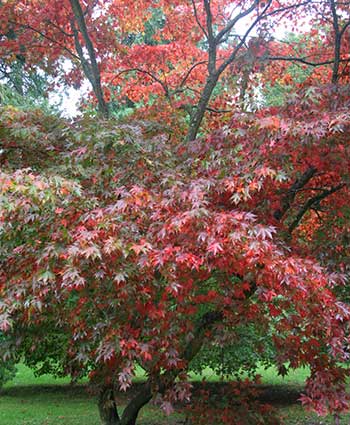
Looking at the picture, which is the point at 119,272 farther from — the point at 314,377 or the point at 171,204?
the point at 314,377

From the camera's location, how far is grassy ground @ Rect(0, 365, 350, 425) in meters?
8.73

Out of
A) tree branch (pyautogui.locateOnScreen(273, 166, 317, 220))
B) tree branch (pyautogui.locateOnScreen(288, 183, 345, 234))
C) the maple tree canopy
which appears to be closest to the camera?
the maple tree canopy

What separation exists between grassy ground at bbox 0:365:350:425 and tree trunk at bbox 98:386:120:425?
99.4 inches

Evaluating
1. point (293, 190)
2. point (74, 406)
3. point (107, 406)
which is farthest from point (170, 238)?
point (74, 406)

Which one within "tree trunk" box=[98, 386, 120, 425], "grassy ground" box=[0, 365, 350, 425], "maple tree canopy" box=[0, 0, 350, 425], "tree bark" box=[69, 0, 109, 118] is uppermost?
"tree bark" box=[69, 0, 109, 118]

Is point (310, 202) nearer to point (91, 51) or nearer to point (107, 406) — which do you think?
point (107, 406)

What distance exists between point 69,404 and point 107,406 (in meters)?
5.28

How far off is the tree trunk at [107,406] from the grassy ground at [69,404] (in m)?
2.52

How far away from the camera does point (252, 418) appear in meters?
5.79

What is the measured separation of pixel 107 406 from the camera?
18.7 ft

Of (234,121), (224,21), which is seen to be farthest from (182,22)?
(234,121)

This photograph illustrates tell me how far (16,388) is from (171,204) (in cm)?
1035

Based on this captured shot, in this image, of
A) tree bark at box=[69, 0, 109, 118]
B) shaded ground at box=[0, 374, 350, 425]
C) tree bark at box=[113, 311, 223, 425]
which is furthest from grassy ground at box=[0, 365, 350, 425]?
tree bark at box=[69, 0, 109, 118]

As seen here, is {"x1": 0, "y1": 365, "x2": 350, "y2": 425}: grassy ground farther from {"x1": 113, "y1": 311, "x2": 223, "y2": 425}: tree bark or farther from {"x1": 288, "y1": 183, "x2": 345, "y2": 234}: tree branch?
{"x1": 288, "y1": 183, "x2": 345, "y2": 234}: tree branch
